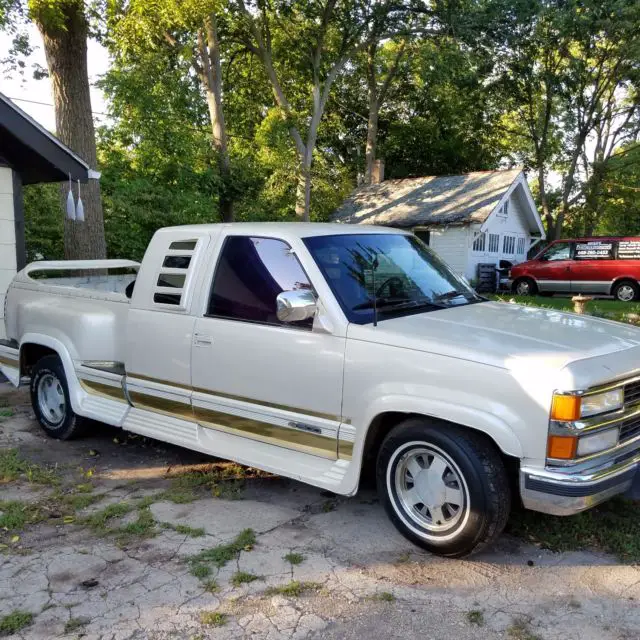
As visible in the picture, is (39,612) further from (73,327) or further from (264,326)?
(73,327)

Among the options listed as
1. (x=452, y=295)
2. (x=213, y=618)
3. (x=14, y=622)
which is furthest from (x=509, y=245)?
(x=14, y=622)

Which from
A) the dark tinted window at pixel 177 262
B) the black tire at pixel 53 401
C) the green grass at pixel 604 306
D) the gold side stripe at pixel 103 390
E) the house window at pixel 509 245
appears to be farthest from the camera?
the house window at pixel 509 245

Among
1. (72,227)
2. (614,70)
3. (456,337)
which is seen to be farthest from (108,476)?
(614,70)

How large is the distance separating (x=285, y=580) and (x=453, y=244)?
23.0 m

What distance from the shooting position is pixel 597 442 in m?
3.21

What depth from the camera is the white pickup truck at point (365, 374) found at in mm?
3146

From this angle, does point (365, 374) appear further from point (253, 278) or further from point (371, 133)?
point (371, 133)

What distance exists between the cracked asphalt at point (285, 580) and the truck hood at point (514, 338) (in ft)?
3.69

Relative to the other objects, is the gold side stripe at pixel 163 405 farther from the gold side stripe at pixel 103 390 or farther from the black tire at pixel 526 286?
the black tire at pixel 526 286

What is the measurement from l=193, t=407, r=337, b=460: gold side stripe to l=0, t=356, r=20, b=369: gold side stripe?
256 centimetres

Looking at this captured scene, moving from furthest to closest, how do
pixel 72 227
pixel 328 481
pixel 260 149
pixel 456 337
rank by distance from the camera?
pixel 260 149
pixel 72 227
pixel 328 481
pixel 456 337

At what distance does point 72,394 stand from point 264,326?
2.27m

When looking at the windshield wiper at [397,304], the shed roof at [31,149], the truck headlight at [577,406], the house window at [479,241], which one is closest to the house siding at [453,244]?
the house window at [479,241]

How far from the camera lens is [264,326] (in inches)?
160
